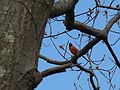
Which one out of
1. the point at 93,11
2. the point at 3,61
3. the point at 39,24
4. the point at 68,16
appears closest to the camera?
the point at 3,61

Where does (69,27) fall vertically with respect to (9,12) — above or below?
below

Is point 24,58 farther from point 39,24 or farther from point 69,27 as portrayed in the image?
point 69,27

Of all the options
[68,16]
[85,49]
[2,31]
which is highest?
[2,31]

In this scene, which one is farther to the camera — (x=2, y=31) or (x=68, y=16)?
(x=68, y=16)

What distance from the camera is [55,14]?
1.69 metres

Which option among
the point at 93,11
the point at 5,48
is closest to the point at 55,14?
the point at 5,48

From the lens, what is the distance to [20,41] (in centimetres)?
105

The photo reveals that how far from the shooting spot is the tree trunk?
3.34 feet

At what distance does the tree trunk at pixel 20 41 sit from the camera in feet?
3.34

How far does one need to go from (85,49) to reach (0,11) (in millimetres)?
1330

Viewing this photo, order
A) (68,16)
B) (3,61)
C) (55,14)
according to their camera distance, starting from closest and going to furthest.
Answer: (3,61) < (55,14) < (68,16)

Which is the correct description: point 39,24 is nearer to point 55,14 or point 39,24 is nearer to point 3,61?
point 3,61

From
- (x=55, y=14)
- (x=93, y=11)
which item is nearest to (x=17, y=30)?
(x=55, y=14)

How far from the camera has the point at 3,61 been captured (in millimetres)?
1018
